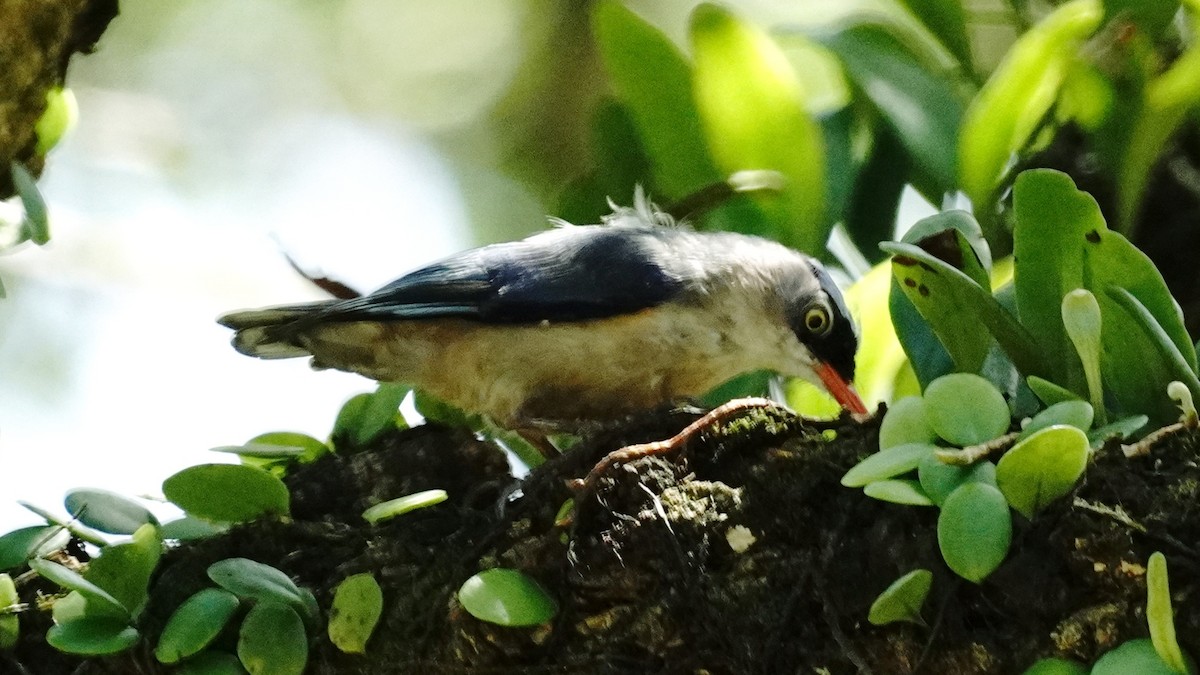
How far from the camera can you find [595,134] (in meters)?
3.24

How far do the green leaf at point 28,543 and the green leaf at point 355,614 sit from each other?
58 cm

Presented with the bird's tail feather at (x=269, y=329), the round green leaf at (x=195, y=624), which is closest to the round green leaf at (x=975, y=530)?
the round green leaf at (x=195, y=624)

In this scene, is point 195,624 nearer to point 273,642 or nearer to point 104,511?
point 273,642

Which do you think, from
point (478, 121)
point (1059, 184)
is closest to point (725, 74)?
point (1059, 184)

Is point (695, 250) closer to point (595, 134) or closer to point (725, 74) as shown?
point (725, 74)

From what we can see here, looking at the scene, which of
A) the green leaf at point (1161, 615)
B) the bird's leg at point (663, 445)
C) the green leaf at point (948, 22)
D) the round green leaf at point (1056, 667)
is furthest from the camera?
the green leaf at point (948, 22)

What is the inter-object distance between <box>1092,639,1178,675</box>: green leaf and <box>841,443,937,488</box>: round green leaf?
30 cm

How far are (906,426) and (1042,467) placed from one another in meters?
0.21

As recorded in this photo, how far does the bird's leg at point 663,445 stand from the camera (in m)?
1.67

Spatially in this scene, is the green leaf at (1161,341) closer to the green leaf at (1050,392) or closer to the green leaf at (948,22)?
the green leaf at (1050,392)

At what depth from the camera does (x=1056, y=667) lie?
1319 mm

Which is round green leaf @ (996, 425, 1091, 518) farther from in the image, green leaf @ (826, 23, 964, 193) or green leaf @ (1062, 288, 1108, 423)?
green leaf @ (826, 23, 964, 193)

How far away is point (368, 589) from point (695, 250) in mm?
1188

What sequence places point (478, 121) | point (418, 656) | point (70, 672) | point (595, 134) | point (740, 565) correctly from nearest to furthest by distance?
1. point (740, 565)
2. point (418, 656)
3. point (70, 672)
4. point (595, 134)
5. point (478, 121)
